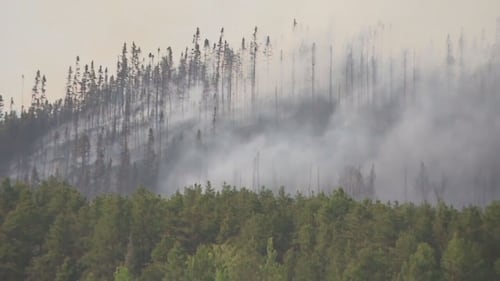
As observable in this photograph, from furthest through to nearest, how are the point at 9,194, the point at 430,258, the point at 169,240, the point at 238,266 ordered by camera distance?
1. the point at 9,194
2. the point at 169,240
3. the point at 238,266
4. the point at 430,258

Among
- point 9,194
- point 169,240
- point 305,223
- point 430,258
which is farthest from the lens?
point 9,194

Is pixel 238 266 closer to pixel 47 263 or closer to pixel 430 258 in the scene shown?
pixel 430 258

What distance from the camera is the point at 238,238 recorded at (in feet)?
318

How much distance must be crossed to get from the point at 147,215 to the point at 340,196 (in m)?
26.1

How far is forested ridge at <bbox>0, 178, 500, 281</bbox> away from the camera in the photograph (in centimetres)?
7494

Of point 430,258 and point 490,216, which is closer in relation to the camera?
point 430,258

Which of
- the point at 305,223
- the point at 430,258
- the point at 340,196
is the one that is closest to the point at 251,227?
the point at 305,223

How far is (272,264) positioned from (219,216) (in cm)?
3066

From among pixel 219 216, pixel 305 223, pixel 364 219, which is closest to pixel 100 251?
pixel 219 216

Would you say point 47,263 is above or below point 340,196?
below

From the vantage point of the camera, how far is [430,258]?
7225cm

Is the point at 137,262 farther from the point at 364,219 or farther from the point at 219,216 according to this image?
the point at 364,219

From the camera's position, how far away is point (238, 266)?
77188 millimetres

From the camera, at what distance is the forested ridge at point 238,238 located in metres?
74.9
